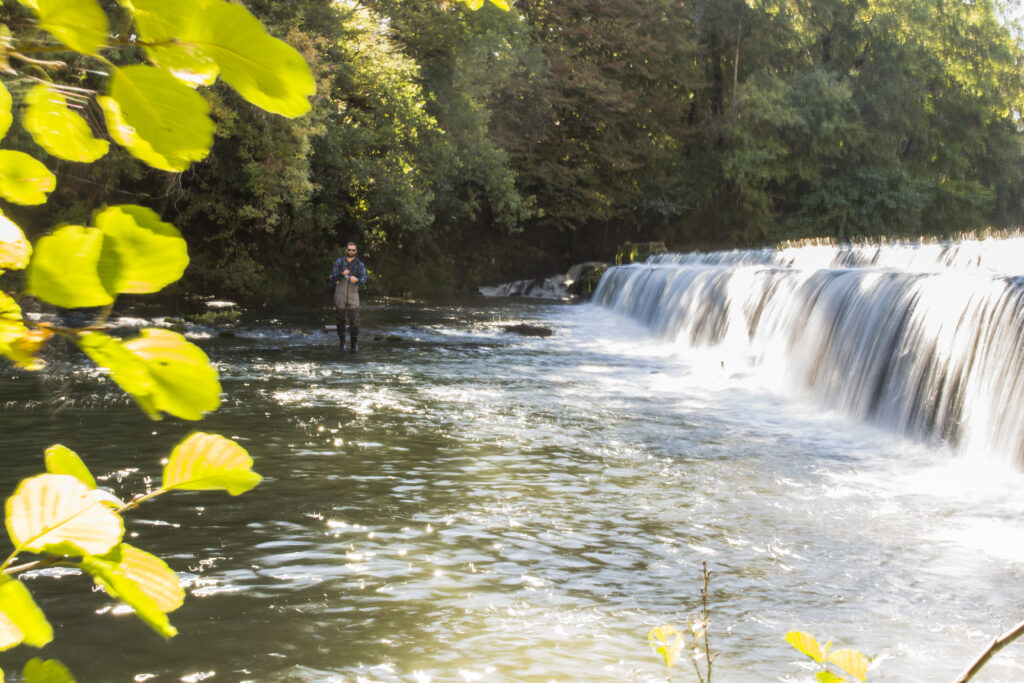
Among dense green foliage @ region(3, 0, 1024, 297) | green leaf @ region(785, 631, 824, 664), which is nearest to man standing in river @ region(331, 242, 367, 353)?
green leaf @ region(785, 631, 824, 664)

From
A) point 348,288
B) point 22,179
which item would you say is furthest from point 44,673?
point 348,288

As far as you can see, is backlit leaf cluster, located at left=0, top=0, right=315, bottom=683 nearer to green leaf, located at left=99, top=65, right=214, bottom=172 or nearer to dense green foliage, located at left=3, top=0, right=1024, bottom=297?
green leaf, located at left=99, top=65, right=214, bottom=172

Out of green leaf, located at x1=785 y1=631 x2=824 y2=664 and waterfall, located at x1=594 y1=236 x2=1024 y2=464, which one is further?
waterfall, located at x1=594 y1=236 x2=1024 y2=464

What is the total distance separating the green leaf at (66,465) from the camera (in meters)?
0.79

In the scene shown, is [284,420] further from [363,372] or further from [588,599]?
[588,599]

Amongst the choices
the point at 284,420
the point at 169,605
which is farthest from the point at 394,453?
the point at 169,605

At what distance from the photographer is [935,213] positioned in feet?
155

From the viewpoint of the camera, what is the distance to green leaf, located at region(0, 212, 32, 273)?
79cm

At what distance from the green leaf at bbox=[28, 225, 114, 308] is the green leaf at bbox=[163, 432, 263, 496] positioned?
0.14m

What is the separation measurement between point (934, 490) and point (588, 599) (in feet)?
14.7

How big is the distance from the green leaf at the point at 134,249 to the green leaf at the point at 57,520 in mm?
160

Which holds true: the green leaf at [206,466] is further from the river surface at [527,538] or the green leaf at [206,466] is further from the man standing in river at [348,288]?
the man standing in river at [348,288]

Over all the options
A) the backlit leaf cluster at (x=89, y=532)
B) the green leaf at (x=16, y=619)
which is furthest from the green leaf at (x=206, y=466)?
the green leaf at (x=16, y=619)

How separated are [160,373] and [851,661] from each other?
1.05 m
